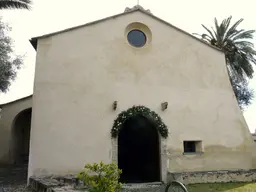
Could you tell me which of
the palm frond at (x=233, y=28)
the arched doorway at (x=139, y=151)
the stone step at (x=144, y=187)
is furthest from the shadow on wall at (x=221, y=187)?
the palm frond at (x=233, y=28)

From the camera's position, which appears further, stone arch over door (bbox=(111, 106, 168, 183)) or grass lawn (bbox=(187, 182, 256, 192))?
stone arch over door (bbox=(111, 106, 168, 183))

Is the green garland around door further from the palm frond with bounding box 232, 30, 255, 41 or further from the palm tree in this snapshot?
the palm frond with bounding box 232, 30, 255, 41

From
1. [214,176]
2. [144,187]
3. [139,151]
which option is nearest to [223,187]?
[214,176]

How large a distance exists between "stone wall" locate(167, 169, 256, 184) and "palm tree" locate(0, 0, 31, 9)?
1058 centimetres

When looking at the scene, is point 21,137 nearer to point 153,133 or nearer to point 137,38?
point 153,133

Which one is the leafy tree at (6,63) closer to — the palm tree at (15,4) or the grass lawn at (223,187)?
the palm tree at (15,4)

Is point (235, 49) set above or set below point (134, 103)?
above

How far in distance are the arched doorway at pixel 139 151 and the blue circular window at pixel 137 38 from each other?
11.5 feet

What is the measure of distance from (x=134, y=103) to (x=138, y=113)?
49 cm

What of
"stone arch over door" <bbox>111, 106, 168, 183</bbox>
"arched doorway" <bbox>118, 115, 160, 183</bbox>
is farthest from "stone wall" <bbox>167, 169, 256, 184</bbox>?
"arched doorway" <bbox>118, 115, 160, 183</bbox>

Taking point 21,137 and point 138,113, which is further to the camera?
point 21,137

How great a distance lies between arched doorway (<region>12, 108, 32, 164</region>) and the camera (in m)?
16.2

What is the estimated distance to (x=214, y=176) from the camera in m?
11.3

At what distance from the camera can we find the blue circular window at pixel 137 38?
40.1ft
